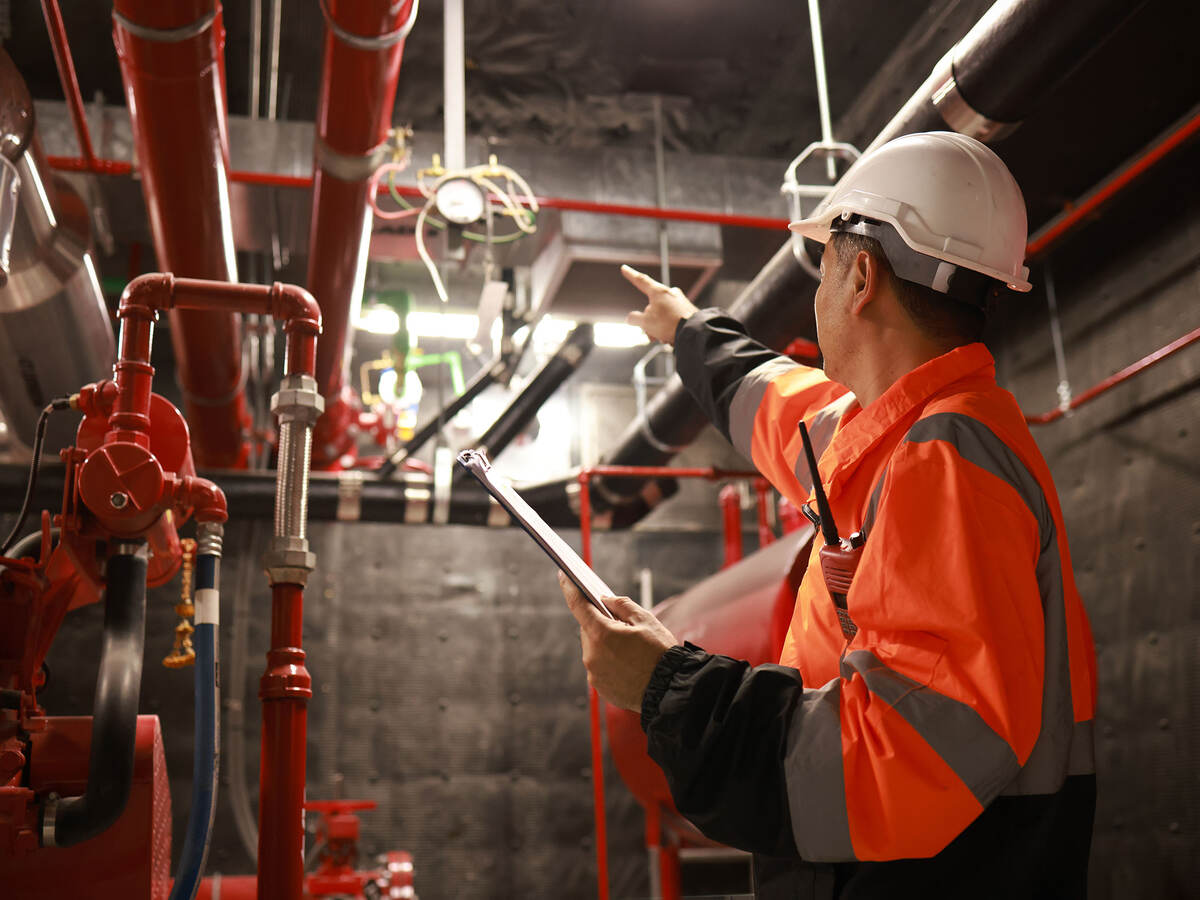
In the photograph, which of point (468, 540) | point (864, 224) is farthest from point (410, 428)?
point (864, 224)

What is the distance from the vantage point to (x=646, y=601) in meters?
5.74

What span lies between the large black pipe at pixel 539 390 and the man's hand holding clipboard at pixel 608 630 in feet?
10.4

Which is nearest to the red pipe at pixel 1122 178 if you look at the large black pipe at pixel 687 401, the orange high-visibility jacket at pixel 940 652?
the large black pipe at pixel 687 401

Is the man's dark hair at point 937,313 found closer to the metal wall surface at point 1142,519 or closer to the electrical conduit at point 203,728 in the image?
the electrical conduit at point 203,728

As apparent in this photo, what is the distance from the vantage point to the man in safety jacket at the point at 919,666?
1.01m

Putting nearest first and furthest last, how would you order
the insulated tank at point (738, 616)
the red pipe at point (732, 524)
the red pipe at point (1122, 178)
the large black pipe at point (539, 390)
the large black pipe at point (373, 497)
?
the red pipe at point (1122, 178), the insulated tank at point (738, 616), the large black pipe at point (373, 497), the large black pipe at point (539, 390), the red pipe at point (732, 524)

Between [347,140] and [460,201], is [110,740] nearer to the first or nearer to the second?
[347,140]

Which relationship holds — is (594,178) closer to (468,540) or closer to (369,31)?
(369,31)

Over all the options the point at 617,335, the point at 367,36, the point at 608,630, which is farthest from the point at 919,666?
the point at 617,335

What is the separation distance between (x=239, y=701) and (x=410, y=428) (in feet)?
5.50

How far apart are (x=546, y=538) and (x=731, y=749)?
1.16 feet

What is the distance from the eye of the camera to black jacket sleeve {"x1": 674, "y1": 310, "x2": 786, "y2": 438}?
1.97 m

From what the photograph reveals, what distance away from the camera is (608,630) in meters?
1.21

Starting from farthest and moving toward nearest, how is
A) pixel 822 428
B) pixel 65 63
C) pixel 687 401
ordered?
pixel 687 401
pixel 65 63
pixel 822 428
